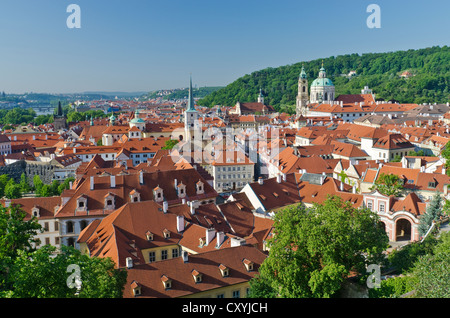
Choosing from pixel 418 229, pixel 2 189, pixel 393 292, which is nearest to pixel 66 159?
pixel 2 189

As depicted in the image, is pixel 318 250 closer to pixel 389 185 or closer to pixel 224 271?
pixel 224 271

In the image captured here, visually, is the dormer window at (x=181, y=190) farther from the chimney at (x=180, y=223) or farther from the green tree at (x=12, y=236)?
the green tree at (x=12, y=236)

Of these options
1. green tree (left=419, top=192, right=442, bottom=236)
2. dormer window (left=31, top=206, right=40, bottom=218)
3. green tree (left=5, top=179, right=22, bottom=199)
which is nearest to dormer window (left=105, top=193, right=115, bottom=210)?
dormer window (left=31, top=206, right=40, bottom=218)

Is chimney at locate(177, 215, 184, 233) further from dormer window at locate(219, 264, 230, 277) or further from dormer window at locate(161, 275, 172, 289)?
dormer window at locate(161, 275, 172, 289)

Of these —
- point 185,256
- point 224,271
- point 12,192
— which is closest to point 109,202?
point 185,256
